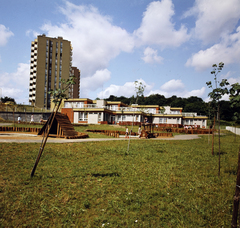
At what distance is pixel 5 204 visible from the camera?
16.0ft

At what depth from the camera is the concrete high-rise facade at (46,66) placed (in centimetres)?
8038

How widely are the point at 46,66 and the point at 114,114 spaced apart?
47235 millimetres

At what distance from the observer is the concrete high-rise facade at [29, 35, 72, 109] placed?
80375 mm

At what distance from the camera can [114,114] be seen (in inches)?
2126

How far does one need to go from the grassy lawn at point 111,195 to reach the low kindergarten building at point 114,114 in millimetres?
34187

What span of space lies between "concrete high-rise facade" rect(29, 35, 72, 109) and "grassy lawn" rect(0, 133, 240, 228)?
77.5 metres

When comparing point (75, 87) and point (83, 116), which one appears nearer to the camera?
point (83, 116)

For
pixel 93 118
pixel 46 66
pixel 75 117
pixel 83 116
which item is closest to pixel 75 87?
pixel 46 66

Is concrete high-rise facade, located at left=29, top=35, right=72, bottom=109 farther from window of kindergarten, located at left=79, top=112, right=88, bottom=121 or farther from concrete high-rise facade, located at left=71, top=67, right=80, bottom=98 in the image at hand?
window of kindergarten, located at left=79, top=112, right=88, bottom=121

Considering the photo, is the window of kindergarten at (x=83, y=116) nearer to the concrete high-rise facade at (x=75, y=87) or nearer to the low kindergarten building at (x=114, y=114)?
the low kindergarten building at (x=114, y=114)

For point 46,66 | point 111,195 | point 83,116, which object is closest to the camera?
point 111,195

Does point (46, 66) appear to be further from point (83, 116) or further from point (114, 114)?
point (114, 114)

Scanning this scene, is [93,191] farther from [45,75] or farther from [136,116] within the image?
[45,75]

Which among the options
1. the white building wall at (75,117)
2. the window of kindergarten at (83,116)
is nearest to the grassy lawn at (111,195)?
the window of kindergarten at (83,116)
